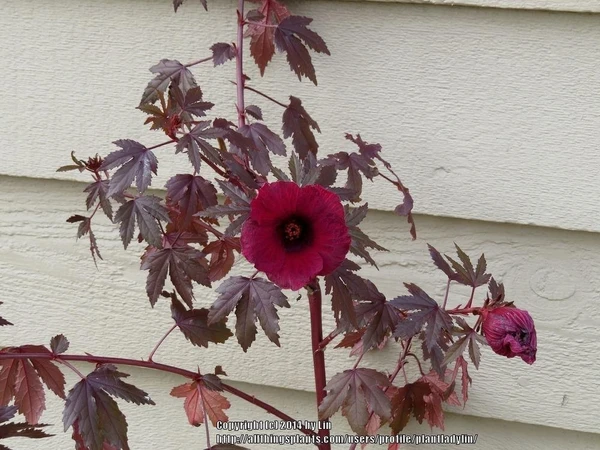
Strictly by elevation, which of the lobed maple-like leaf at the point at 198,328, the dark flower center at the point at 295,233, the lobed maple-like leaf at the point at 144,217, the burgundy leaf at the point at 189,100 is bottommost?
the lobed maple-like leaf at the point at 198,328

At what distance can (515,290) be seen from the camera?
1188 mm

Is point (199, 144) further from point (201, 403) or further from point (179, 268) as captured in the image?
point (201, 403)

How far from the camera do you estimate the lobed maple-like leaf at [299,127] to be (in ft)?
3.55

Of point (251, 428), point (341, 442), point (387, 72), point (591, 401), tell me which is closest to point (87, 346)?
point (251, 428)

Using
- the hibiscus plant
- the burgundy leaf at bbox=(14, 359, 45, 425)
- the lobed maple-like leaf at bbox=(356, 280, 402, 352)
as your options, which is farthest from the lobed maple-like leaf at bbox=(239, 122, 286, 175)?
the burgundy leaf at bbox=(14, 359, 45, 425)

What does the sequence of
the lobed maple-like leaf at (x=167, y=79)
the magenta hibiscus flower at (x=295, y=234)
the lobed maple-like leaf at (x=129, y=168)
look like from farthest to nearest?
1. the lobed maple-like leaf at (x=167, y=79)
2. the lobed maple-like leaf at (x=129, y=168)
3. the magenta hibiscus flower at (x=295, y=234)

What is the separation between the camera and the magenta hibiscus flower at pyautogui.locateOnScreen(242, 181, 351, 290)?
728mm

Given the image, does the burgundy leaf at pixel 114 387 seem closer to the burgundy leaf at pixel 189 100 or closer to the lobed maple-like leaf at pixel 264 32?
the burgundy leaf at pixel 189 100

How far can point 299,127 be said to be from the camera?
3.57ft

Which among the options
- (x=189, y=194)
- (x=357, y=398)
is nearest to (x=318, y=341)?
(x=357, y=398)

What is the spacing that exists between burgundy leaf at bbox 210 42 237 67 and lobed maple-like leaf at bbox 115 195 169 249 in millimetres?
311

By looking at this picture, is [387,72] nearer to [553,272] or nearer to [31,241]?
[553,272]

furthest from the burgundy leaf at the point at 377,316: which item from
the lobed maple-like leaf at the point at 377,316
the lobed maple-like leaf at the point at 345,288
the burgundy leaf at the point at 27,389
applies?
the burgundy leaf at the point at 27,389

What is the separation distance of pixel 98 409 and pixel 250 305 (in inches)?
9.3
